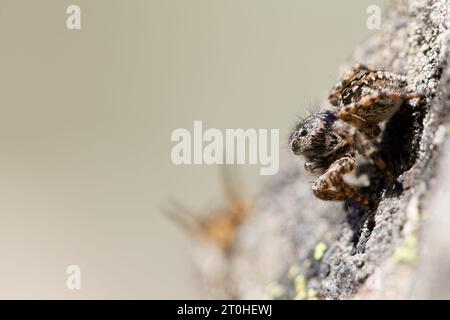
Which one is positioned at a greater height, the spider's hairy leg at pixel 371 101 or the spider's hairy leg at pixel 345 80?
the spider's hairy leg at pixel 345 80

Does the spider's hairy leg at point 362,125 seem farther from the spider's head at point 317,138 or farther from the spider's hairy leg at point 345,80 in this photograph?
the spider's hairy leg at point 345,80

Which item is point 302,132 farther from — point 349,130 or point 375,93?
point 375,93

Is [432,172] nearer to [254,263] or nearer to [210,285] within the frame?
[254,263]

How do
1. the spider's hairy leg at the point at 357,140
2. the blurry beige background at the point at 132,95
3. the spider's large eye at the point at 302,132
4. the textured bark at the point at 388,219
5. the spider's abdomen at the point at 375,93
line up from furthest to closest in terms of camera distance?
the blurry beige background at the point at 132,95
the spider's large eye at the point at 302,132
the spider's abdomen at the point at 375,93
the spider's hairy leg at the point at 357,140
the textured bark at the point at 388,219

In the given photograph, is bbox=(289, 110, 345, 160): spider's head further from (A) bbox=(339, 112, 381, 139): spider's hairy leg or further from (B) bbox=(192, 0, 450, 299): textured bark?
(B) bbox=(192, 0, 450, 299): textured bark

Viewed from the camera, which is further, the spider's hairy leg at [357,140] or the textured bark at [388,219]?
the spider's hairy leg at [357,140]

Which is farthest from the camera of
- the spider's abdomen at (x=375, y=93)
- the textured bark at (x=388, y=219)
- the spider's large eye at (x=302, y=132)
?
the spider's large eye at (x=302, y=132)

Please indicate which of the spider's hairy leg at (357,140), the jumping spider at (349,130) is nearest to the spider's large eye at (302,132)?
the jumping spider at (349,130)

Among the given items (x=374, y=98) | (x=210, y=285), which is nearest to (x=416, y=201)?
(x=374, y=98)
